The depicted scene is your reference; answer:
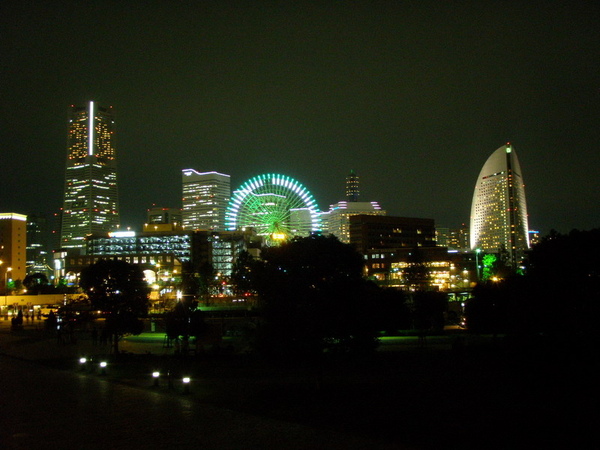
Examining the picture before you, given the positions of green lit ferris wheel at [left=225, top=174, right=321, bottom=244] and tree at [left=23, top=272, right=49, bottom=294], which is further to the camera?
tree at [left=23, top=272, right=49, bottom=294]

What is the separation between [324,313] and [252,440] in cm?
604

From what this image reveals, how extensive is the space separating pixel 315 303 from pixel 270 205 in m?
81.3

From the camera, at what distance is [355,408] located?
1891 cm

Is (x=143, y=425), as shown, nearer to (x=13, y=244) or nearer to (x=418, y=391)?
(x=418, y=391)

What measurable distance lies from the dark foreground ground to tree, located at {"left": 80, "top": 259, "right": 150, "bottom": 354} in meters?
3.02

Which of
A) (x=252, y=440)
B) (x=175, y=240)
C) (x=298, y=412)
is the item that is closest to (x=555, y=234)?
(x=298, y=412)

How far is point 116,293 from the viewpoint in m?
37.2

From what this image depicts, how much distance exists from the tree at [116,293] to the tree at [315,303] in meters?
17.7

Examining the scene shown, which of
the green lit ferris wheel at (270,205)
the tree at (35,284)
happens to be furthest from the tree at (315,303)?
the tree at (35,284)

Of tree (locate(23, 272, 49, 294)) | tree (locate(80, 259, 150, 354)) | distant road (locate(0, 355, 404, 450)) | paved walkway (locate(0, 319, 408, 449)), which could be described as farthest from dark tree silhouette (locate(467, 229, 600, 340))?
tree (locate(23, 272, 49, 294))

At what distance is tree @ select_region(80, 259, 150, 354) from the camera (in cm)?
3650

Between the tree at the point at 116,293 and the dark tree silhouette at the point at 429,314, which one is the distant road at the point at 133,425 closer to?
the tree at the point at 116,293

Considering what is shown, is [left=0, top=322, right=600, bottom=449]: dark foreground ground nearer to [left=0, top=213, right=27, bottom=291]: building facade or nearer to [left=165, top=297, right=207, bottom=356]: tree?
[left=165, top=297, right=207, bottom=356]: tree

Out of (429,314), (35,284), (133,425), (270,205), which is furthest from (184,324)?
(35,284)
